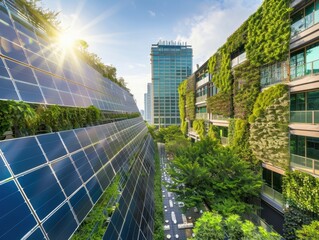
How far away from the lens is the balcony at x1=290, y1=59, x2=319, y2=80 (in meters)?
13.1

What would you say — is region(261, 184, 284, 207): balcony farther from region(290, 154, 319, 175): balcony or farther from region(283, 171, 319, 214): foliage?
region(290, 154, 319, 175): balcony

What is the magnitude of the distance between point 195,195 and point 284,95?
12.6m

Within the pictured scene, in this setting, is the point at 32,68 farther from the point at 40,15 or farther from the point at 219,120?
A: the point at 219,120

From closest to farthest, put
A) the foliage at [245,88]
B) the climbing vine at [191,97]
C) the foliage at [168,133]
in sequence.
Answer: the foliage at [245,88] < the climbing vine at [191,97] < the foliage at [168,133]

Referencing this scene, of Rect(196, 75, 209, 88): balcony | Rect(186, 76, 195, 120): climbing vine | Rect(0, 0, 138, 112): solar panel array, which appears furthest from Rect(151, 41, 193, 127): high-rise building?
Rect(0, 0, 138, 112): solar panel array

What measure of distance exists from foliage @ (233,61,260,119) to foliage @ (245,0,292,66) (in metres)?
1.21

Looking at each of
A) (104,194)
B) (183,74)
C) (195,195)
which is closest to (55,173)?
(104,194)

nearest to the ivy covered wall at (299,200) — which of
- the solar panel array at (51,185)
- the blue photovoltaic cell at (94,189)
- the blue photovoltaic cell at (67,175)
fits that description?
the solar panel array at (51,185)

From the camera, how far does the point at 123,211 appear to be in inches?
383

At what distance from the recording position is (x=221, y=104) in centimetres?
2644

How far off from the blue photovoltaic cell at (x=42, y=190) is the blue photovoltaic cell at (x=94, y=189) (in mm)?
1911

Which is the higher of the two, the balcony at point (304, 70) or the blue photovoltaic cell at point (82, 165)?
the balcony at point (304, 70)

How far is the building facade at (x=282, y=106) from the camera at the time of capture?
13.4 metres

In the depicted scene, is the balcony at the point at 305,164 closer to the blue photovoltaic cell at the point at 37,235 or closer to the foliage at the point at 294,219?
the foliage at the point at 294,219
